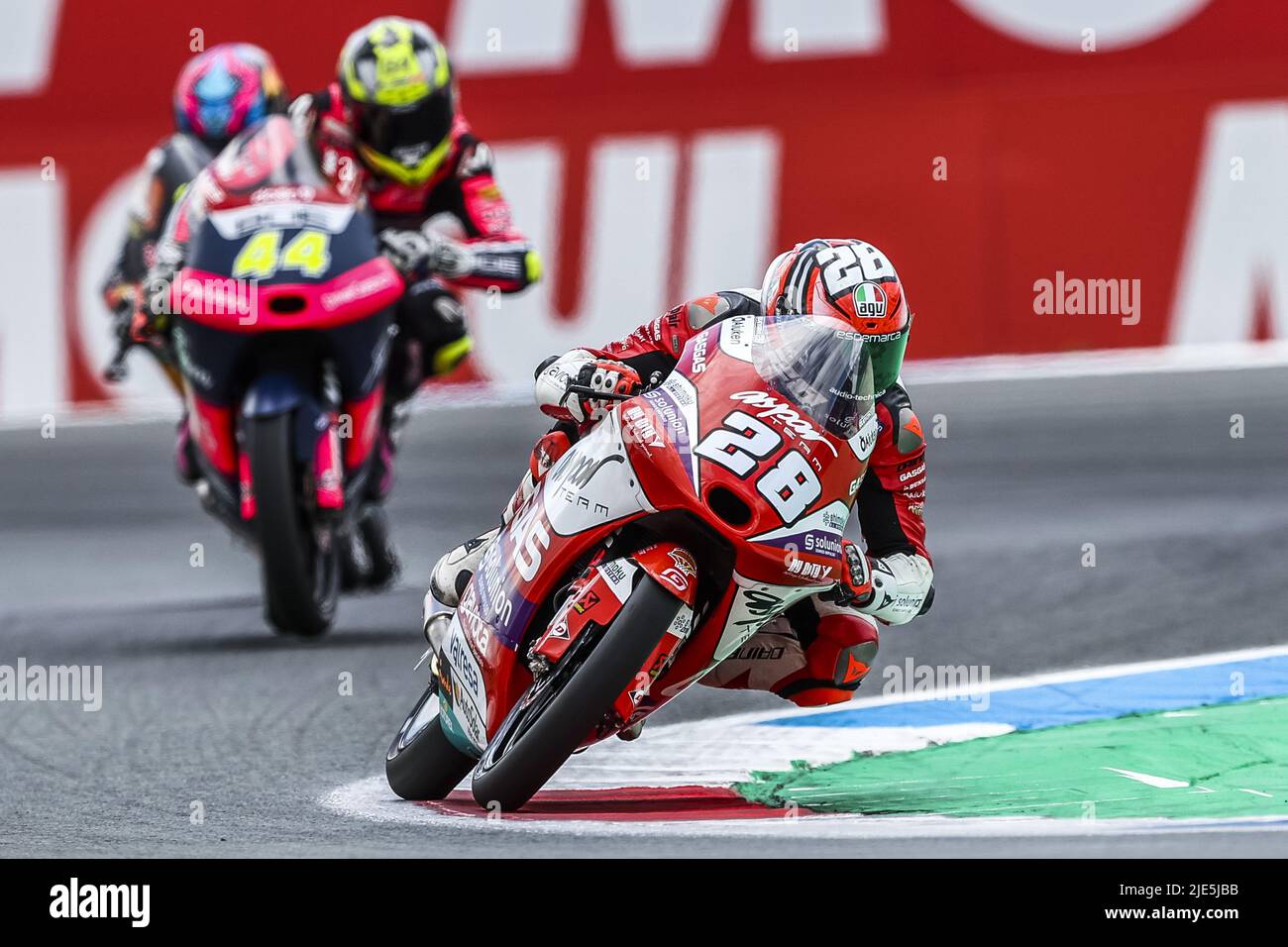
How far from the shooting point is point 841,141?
1216cm

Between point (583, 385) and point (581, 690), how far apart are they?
839mm

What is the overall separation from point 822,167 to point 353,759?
6.20 m

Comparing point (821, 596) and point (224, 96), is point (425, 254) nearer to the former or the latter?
point (224, 96)

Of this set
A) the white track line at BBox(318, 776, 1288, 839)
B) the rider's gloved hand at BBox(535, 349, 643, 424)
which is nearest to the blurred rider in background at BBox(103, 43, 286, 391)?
the rider's gloved hand at BBox(535, 349, 643, 424)

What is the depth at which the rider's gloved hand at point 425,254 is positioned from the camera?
816cm

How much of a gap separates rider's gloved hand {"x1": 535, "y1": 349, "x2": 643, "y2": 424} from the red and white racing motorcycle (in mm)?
117

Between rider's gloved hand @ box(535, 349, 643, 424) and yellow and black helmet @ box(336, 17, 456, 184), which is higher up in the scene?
yellow and black helmet @ box(336, 17, 456, 184)

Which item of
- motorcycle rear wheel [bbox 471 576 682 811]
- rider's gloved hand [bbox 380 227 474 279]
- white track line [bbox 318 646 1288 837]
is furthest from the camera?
rider's gloved hand [bbox 380 227 474 279]

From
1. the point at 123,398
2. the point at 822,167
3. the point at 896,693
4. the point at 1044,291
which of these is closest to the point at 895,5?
the point at 822,167

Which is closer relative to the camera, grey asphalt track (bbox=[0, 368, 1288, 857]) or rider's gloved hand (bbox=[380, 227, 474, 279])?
grey asphalt track (bbox=[0, 368, 1288, 857])

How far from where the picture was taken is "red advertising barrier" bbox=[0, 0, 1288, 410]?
38.3 ft

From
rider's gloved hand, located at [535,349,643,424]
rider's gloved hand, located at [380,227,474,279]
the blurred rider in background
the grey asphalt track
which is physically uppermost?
the blurred rider in background

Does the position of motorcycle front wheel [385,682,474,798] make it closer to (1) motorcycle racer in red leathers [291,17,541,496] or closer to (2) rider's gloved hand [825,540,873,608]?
(2) rider's gloved hand [825,540,873,608]
